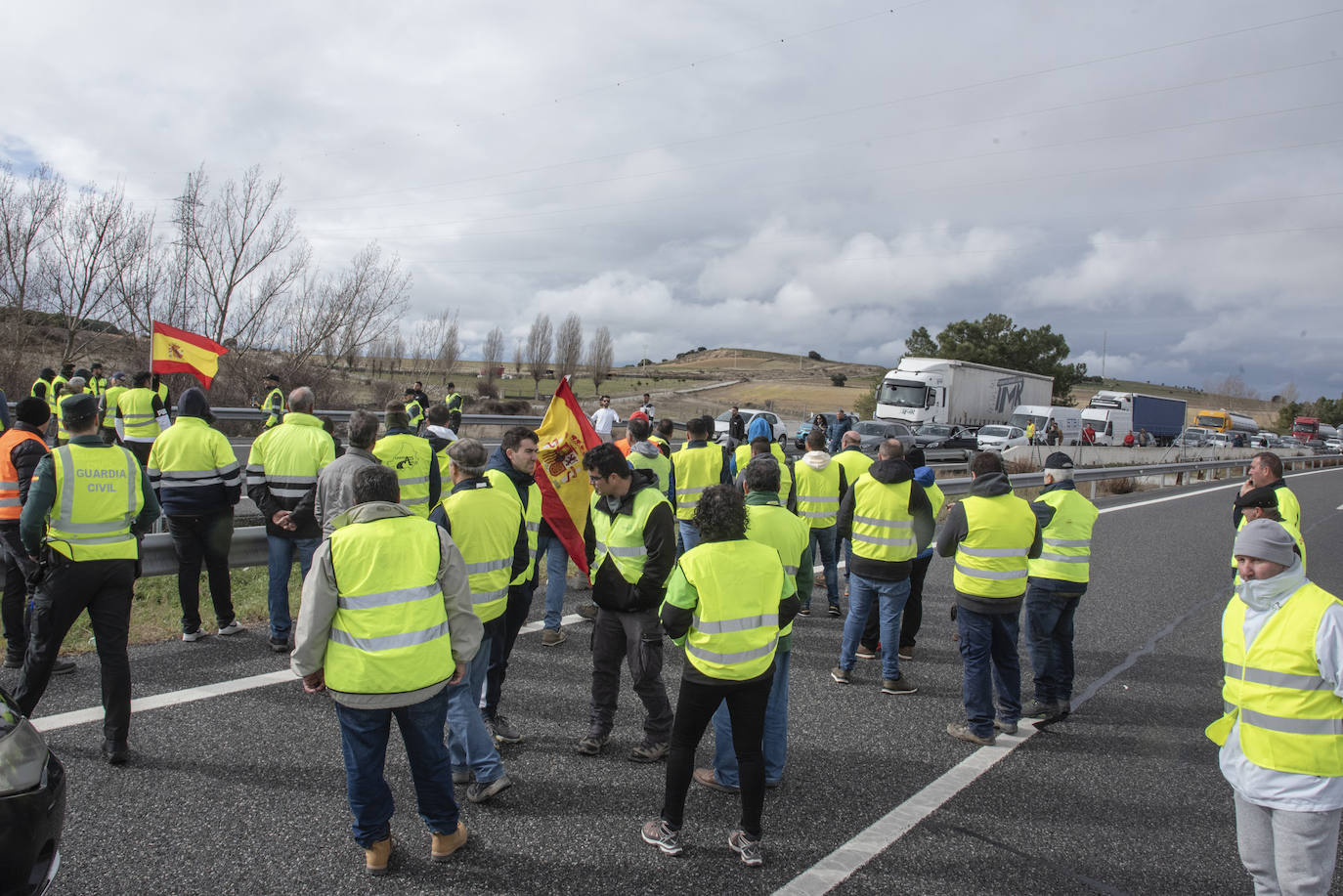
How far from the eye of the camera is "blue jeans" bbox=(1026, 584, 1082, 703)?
5.37 meters

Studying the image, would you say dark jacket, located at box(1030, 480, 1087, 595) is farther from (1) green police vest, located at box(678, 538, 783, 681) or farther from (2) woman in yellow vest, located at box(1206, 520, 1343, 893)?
(1) green police vest, located at box(678, 538, 783, 681)

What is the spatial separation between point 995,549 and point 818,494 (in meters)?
2.77

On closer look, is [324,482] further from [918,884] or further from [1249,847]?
[1249,847]

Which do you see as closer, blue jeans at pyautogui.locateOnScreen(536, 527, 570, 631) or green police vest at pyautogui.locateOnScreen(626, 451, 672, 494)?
blue jeans at pyautogui.locateOnScreen(536, 527, 570, 631)

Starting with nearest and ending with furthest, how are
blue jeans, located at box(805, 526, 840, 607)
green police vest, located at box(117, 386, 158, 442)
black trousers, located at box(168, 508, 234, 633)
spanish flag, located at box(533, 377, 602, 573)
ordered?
spanish flag, located at box(533, 377, 602, 573) < black trousers, located at box(168, 508, 234, 633) < blue jeans, located at box(805, 526, 840, 607) < green police vest, located at box(117, 386, 158, 442)

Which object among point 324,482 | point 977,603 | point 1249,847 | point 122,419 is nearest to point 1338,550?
point 977,603

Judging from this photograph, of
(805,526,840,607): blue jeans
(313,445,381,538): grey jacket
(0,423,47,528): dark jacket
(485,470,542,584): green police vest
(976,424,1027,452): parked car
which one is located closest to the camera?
(485,470,542,584): green police vest

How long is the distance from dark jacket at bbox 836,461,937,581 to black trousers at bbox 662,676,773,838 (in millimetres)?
2556

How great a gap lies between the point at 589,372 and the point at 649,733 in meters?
74.8

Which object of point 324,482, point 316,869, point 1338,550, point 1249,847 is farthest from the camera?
point 1338,550

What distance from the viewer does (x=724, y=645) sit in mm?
3471

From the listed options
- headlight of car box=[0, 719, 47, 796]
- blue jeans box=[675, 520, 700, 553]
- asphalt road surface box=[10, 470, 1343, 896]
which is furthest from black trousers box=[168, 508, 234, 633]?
blue jeans box=[675, 520, 700, 553]

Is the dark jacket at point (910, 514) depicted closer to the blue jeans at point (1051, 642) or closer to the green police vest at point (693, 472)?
the blue jeans at point (1051, 642)

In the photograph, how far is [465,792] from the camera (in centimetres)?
408
